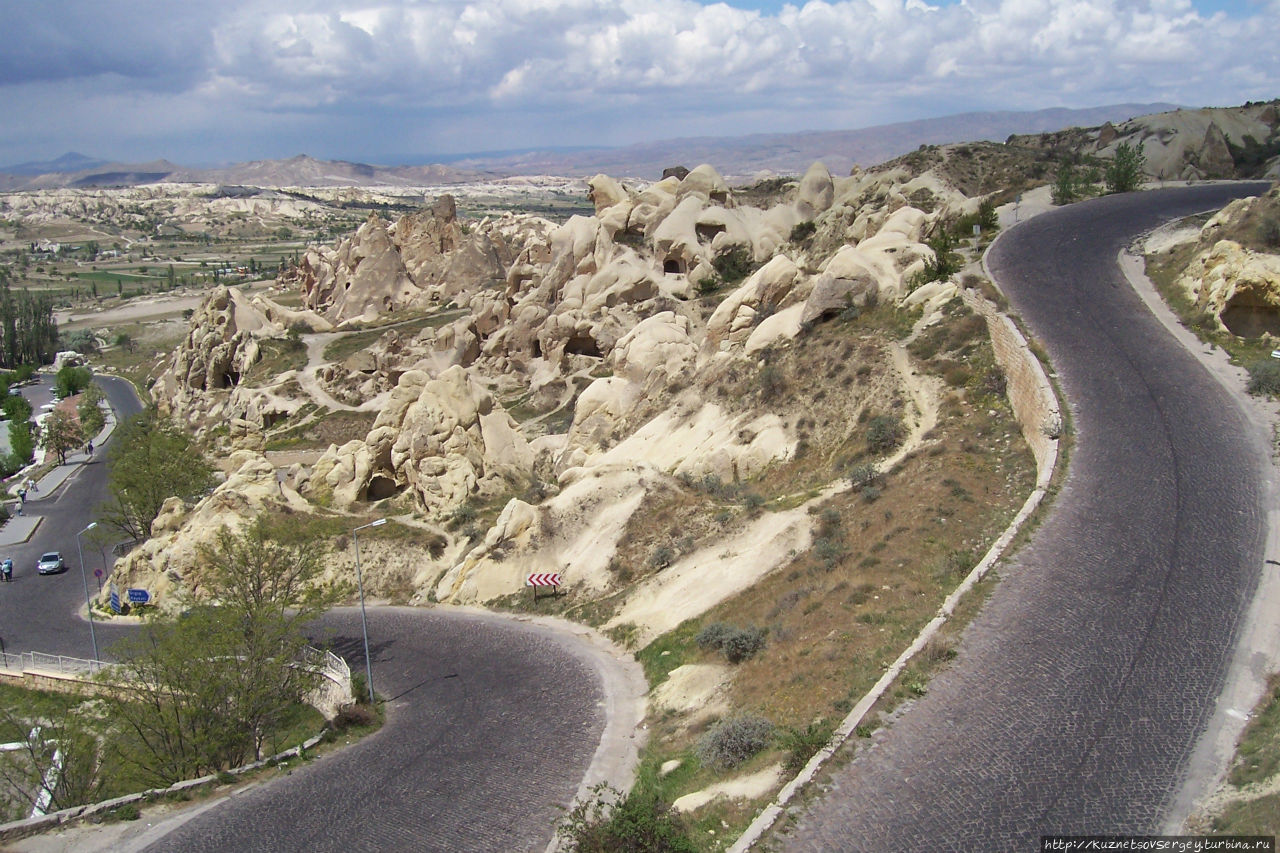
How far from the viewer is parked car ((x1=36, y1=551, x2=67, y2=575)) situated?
144 ft

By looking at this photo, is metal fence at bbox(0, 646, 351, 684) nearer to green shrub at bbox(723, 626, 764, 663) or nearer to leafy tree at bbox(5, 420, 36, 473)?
green shrub at bbox(723, 626, 764, 663)

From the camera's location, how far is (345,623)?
30.8 m

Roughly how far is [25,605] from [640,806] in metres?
37.2

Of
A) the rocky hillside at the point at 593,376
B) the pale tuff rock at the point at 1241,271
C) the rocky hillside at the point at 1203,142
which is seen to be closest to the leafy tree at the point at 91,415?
the rocky hillside at the point at 593,376

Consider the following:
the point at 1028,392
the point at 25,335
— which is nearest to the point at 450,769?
the point at 1028,392

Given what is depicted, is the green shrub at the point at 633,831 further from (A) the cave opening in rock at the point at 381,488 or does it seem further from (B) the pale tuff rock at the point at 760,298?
(B) the pale tuff rock at the point at 760,298

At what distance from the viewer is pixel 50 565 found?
43906 millimetres

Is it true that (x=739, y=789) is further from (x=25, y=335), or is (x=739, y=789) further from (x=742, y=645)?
(x=25, y=335)

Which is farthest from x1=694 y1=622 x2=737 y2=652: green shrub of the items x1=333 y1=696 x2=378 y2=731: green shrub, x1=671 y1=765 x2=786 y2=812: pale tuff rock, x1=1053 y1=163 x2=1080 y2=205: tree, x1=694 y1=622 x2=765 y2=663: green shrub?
x1=1053 y1=163 x2=1080 y2=205: tree

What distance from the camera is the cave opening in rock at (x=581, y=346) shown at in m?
58.1

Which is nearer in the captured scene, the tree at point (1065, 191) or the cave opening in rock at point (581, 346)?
the tree at point (1065, 191)

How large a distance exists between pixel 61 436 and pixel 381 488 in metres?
47.7

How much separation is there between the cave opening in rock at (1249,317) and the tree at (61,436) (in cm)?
7802

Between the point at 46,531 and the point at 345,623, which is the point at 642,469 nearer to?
the point at 345,623
